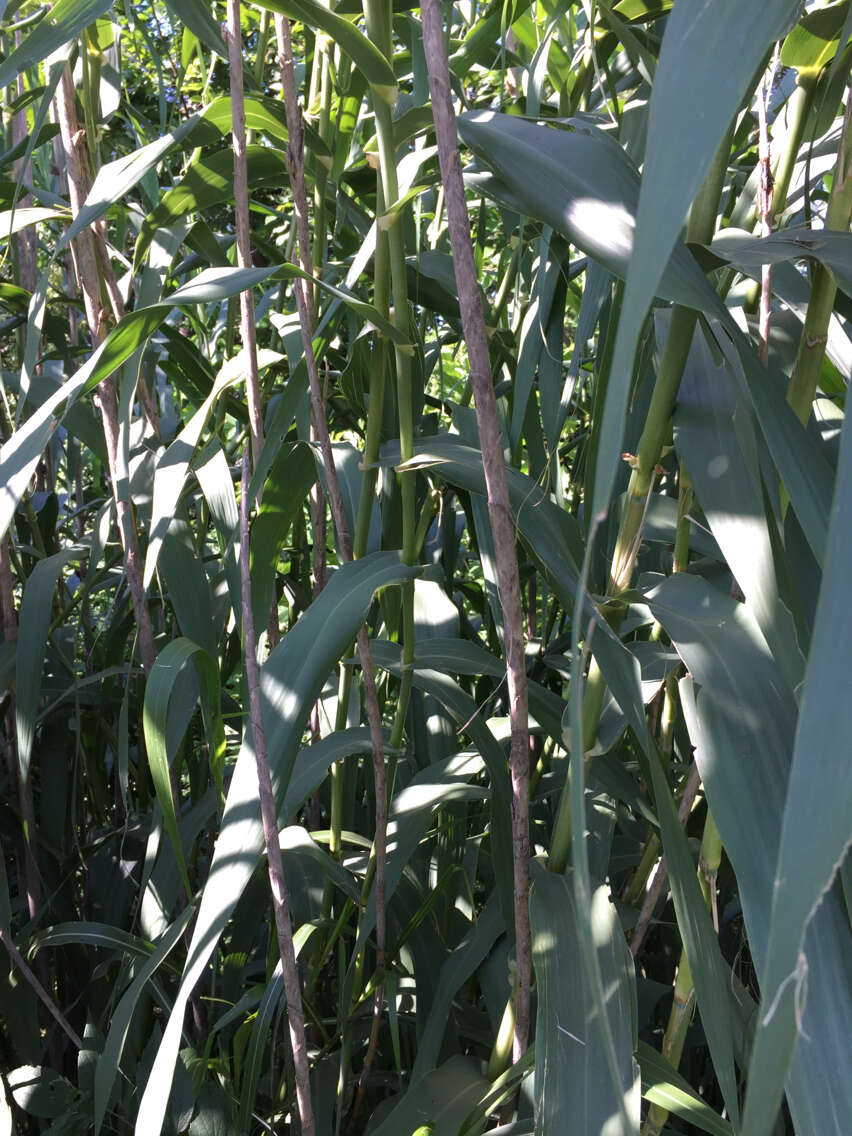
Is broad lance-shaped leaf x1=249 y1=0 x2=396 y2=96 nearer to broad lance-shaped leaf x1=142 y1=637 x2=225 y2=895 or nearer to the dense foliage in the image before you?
the dense foliage

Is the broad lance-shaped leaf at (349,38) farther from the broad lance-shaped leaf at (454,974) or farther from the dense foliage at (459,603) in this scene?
the broad lance-shaped leaf at (454,974)

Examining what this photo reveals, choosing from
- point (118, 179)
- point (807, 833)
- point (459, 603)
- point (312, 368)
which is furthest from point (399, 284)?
point (459, 603)

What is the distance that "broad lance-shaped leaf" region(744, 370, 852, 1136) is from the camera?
18 cm

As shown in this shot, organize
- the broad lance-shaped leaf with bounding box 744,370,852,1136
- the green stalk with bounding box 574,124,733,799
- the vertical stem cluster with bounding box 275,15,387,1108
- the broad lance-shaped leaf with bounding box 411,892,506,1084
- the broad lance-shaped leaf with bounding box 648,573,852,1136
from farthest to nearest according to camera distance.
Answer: the broad lance-shaped leaf with bounding box 411,892,506,1084
the vertical stem cluster with bounding box 275,15,387,1108
the green stalk with bounding box 574,124,733,799
the broad lance-shaped leaf with bounding box 648,573,852,1136
the broad lance-shaped leaf with bounding box 744,370,852,1136

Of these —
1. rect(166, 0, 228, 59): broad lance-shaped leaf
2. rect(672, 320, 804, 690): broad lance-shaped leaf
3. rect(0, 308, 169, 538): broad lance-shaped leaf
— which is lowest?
rect(672, 320, 804, 690): broad lance-shaped leaf

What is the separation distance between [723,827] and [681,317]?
210mm

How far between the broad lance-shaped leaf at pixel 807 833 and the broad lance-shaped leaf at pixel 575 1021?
23 cm

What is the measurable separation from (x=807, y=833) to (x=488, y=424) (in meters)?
0.23

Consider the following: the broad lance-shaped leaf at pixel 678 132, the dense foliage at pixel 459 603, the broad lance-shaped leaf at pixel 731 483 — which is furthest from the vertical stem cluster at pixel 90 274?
the broad lance-shaped leaf at pixel 678 132

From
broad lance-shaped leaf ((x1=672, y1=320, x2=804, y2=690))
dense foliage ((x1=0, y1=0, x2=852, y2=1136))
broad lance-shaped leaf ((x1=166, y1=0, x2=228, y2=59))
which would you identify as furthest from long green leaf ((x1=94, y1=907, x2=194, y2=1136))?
broad lance-shaped leaf ((x1=166, y1=0, x2=228, y2=59))

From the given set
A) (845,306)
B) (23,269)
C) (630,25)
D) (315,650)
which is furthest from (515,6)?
(23,269)

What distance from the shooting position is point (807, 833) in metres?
0.18

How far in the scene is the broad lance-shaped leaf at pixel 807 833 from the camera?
0.59 ft

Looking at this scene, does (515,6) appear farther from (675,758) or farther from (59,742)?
(59,742)
